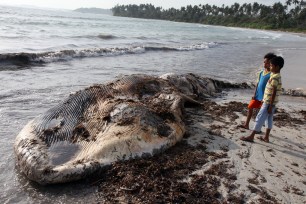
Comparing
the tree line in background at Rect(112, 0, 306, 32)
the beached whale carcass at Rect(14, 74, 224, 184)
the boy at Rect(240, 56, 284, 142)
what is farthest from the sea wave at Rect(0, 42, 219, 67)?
the tree line in background at Rect(112, 0, 306, 32)

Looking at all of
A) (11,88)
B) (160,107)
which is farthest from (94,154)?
(11,88)

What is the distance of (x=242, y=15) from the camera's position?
118938 mm

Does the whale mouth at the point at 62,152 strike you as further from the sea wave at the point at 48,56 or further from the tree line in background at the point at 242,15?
the tree line in background at the point at 242,15

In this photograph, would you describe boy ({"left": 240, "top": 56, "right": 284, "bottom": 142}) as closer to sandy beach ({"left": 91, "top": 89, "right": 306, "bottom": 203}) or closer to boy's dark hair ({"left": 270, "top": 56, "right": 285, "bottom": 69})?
boy's dark hair ({"left": 270, "top": 56, "right": 285, "bottom": 69})

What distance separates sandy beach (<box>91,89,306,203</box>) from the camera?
13.8 feet

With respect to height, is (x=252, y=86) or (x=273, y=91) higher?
(x=273, y=91)

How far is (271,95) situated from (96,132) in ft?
10.5

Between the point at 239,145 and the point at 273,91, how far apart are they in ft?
3.73

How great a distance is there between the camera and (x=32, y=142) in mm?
4844

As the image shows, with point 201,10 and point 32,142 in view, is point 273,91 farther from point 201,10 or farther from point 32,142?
point 201,10

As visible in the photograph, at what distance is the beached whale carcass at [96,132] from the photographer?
14.6ft

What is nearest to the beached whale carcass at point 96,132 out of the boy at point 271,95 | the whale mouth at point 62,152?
the whale mouth at point 62,152

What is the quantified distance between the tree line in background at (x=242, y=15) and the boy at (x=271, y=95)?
3479 inches

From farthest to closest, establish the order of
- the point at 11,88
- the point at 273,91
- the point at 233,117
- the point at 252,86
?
the point at 252,86 → the point at 11,88 → the point at 233,117 → the point at 273,91
